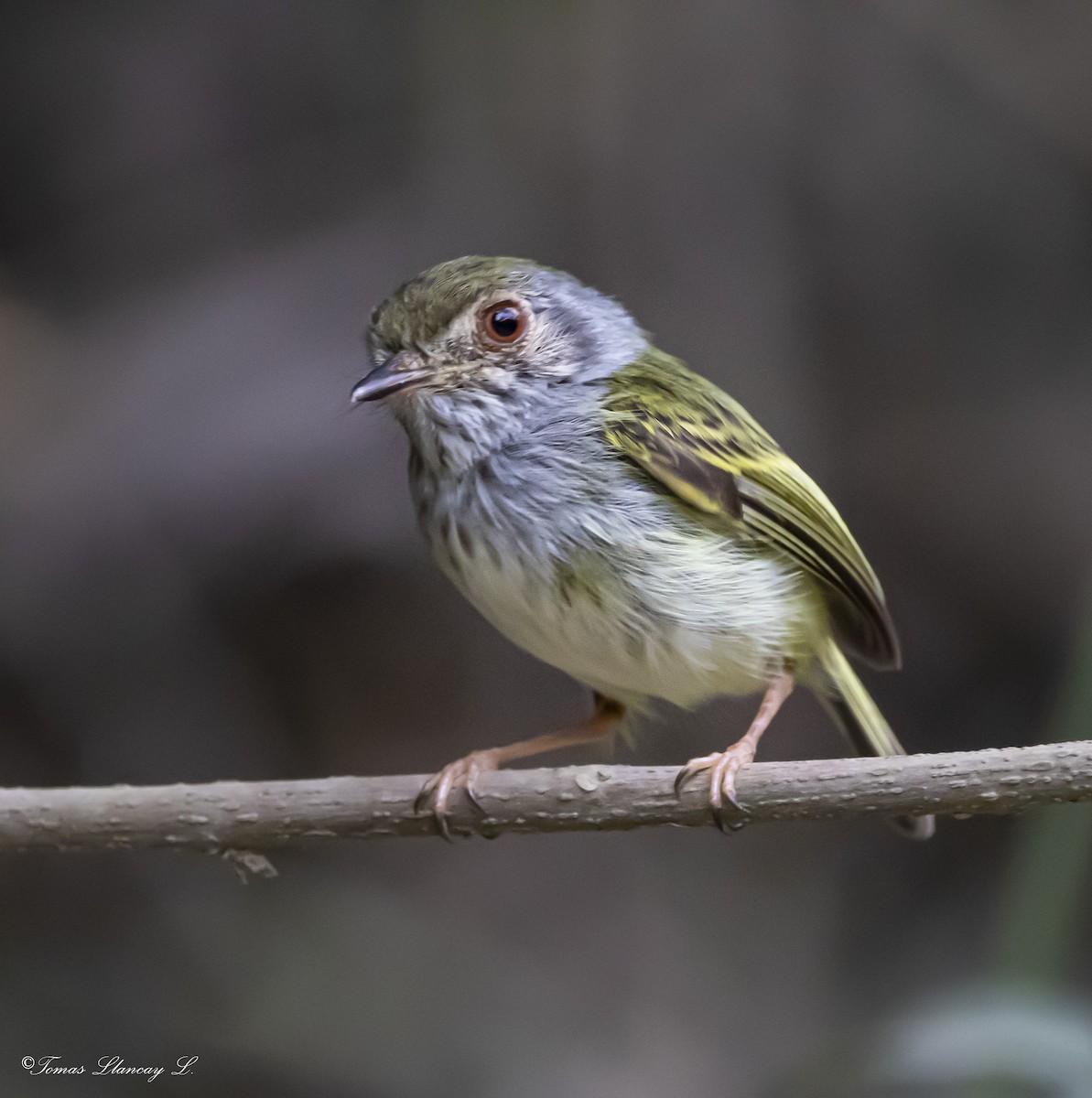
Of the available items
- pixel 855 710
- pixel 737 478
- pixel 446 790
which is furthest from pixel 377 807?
pixel 855 710

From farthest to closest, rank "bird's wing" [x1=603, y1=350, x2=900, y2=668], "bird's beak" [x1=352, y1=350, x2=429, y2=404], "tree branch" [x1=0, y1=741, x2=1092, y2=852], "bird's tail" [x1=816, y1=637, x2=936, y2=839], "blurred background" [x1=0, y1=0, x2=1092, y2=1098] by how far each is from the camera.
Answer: "blurred background" [x1=0, y1=0, x2=1092, y2=1098], "bird's tail" [x1=816, y1=637, x2=936, y2=839], "bird's wing" [x1=603, y1=350, x2=900, y2=668], "bird's beak" [x1=352, y1=350, x2=429, y2=404], "tree branch" [x1=0, y1=741, x2=1092, y2=852]

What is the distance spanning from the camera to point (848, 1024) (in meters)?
3.23

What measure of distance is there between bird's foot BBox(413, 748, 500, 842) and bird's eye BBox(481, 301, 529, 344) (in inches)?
28.1

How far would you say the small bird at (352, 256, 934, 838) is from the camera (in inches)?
74.1

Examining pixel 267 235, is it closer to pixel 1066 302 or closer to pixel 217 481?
pixel 217 481

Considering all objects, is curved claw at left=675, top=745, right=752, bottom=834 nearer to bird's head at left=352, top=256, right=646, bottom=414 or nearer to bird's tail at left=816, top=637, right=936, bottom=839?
bird's tail at left=816, top=637, right=936, bottom=839

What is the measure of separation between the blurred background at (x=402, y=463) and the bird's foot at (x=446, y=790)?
1.16 m

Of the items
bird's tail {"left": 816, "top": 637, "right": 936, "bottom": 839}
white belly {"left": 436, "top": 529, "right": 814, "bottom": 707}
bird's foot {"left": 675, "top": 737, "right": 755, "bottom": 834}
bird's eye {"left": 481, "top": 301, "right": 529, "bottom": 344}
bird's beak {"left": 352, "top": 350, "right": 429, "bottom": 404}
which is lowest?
bird's tail {"left": 816, "top": 637, "right": 936, "bottom": 839}

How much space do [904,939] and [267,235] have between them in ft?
8.98

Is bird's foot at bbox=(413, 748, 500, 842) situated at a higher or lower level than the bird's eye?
lower

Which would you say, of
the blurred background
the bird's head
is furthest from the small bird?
the blurred background

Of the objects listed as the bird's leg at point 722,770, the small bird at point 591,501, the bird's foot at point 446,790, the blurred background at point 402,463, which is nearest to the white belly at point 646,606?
the small bird at point 591,501

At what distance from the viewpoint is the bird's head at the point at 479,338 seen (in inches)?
74.4

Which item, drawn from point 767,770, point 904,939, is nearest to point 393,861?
point 904,939
